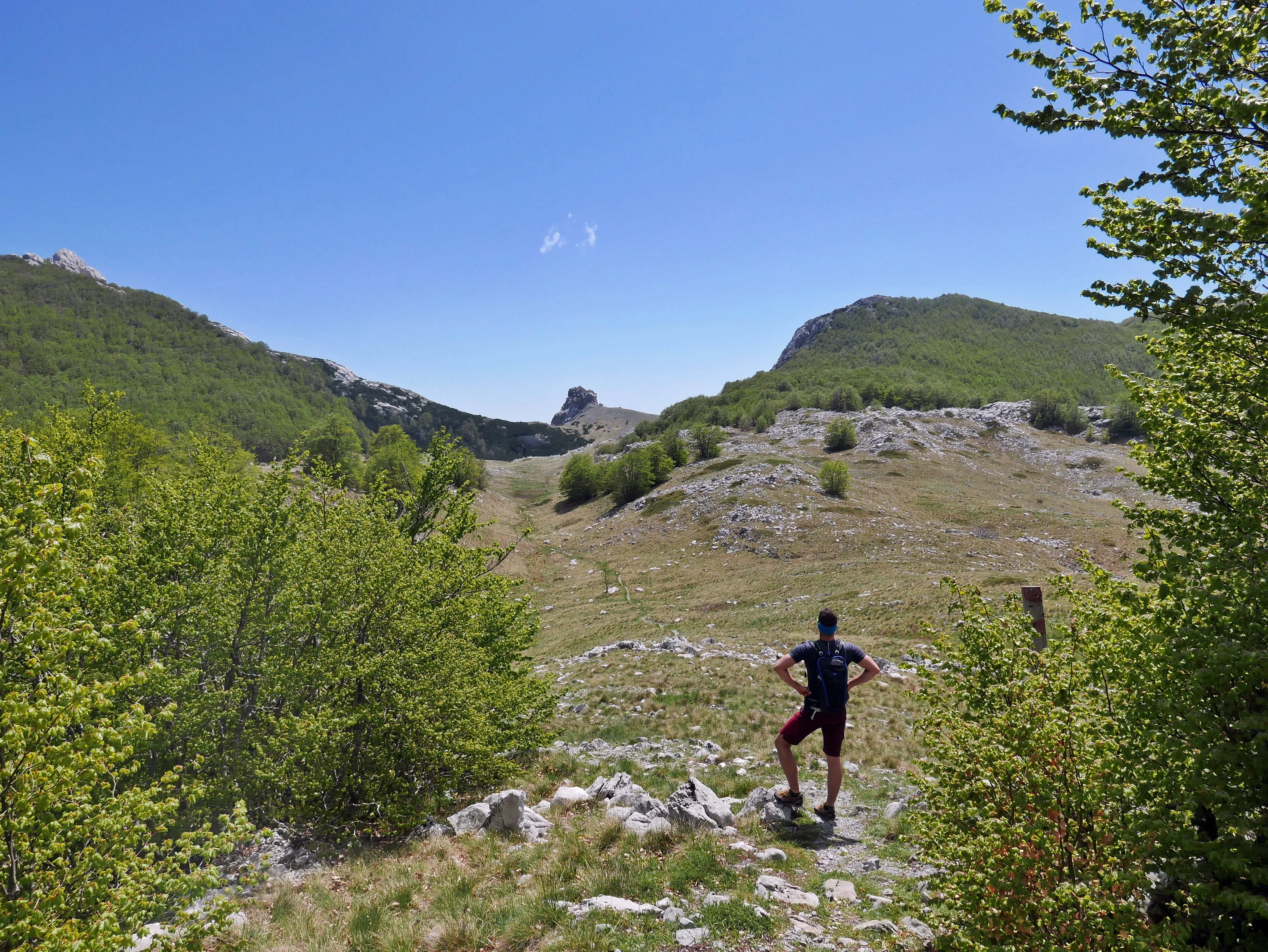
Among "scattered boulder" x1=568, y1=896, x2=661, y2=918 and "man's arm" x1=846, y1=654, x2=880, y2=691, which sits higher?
"man's arm" x1=846, y1=654, x2=880, y2=691

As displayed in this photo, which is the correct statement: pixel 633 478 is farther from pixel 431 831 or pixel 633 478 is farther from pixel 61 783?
pixel 61 783

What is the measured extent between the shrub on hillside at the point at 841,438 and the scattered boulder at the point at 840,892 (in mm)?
101350

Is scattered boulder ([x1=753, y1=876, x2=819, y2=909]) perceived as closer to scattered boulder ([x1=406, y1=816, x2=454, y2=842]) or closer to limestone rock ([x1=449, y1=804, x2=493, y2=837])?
limestone rock ([x1=449, y1=804, x2=493, y2=837])

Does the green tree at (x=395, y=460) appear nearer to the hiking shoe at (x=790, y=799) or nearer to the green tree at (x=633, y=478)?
the green tree at (x=633, y=478)

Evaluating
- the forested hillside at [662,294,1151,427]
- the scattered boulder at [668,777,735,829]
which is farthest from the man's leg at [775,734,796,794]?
the forested hillside at [662,294,1151,427]

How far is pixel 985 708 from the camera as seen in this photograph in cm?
537

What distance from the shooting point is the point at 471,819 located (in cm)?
1027

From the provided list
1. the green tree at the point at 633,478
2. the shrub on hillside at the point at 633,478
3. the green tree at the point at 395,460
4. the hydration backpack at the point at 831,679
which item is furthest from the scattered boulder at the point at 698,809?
the shrub on hillside at the point at 633,478

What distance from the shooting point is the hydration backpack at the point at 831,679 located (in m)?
8.66

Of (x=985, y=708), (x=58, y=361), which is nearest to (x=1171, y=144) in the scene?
(x=985, y=708)

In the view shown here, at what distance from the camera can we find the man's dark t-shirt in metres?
8.73

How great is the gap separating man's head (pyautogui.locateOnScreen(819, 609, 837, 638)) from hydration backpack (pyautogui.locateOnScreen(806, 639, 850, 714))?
0.45ft

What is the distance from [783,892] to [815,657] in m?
3.14

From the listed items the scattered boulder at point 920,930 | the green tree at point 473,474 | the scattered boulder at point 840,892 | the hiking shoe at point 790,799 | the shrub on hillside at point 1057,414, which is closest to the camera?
the scattered boulder at point 920,930
